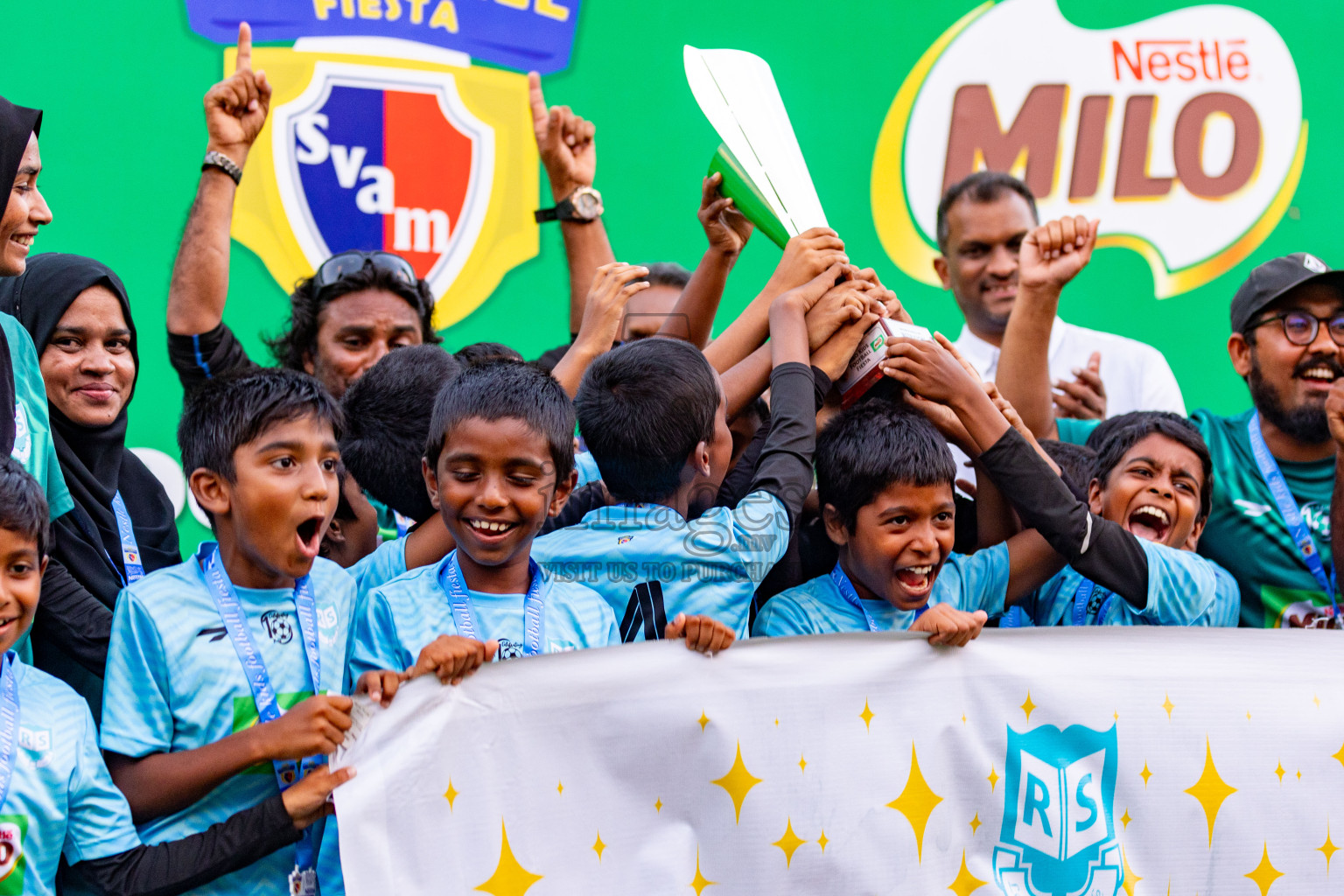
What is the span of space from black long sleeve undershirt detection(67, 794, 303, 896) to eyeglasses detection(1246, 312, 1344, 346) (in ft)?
9.38

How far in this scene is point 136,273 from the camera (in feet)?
15.9

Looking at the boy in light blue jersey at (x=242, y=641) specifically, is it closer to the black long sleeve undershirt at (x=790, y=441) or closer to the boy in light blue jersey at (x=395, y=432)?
the boy in light blue jersey at (x=395, y=432)

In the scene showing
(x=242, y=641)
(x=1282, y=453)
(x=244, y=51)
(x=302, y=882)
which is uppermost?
(x=244, y=51)

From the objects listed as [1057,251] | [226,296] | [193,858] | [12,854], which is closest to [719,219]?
[1057,251]

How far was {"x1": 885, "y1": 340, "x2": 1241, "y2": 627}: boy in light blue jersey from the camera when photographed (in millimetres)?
2912

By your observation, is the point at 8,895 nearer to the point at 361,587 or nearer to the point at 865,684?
the point at 361,587

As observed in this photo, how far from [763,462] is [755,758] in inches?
25.8

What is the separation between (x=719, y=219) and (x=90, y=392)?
162cm

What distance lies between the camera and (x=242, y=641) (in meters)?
2.40

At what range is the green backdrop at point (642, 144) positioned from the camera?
4.79m

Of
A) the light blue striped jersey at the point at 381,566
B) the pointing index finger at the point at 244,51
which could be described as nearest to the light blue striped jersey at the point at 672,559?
the light blue striped jersey at the point at 381,566

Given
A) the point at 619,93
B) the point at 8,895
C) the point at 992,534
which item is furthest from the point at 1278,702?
the point at 619,93

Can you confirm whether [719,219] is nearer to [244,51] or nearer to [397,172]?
[244,51]

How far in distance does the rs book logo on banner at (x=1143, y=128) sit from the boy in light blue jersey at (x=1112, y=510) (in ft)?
7.98
